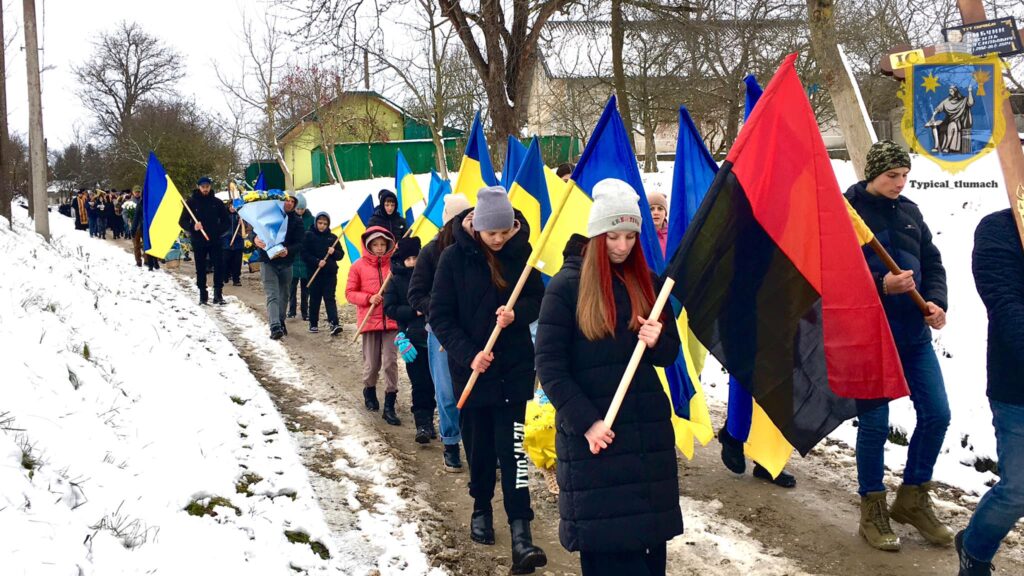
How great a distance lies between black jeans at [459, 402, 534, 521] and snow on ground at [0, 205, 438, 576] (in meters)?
0.53

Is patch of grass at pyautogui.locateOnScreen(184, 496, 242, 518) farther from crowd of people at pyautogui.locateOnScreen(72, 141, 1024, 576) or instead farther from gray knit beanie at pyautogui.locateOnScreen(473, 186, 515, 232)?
gray knit beanie at pyautogui.locateOnScreen(473, 186, 515, 232)

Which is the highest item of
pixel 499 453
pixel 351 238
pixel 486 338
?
pixel 351 238

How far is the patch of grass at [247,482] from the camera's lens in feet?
16.3

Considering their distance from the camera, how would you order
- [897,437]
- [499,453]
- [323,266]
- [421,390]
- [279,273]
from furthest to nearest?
1. [323,266]
2. [279,273]
3. [421,390]
4. [897,437]
5. [499,453]

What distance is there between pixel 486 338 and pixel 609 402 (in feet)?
5.40

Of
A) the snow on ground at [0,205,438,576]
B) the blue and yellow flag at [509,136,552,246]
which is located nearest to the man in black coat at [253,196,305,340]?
the snow on ground at [0,205,438,576]

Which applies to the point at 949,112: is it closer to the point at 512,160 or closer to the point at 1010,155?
the point at 1010,155

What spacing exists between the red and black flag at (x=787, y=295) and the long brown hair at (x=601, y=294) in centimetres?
30

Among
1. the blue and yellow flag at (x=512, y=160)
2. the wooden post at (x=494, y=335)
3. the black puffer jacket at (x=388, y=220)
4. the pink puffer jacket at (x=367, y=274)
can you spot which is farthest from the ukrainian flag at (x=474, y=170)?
the wooden post at (x=494, y=335)

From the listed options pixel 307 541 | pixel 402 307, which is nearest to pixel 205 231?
pixel 402 307

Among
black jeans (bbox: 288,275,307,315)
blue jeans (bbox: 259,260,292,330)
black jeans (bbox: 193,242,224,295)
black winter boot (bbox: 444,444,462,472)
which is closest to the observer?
black winter boot (bbox: 444,444,462,472)

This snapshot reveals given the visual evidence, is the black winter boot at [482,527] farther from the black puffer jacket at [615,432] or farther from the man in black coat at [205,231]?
the man in black coat at [205,231]

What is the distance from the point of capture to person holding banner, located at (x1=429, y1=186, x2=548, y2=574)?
4.71 m

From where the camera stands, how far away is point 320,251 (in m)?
12.3
